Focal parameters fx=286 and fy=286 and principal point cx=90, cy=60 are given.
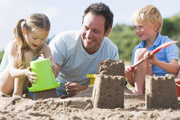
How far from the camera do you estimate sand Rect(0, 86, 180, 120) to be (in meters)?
2.14

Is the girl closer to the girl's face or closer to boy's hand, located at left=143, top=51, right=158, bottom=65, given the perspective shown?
the girl's face

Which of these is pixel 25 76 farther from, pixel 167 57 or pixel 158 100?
pixel 167 57

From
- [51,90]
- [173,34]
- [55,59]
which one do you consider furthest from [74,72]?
[173,34]

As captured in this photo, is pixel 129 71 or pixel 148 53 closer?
pixel 148 53

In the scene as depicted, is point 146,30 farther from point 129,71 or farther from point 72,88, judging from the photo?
point 72,88

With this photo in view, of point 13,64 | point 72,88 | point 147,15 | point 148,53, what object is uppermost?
point 147,15

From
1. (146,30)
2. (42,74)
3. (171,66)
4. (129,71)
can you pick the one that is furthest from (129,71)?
(42,74)

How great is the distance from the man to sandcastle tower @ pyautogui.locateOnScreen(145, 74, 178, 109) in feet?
3.72

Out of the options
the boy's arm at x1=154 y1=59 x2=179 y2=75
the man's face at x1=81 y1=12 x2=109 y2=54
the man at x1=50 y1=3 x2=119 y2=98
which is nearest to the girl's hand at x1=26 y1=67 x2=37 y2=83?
the man at x1=50 y1=3 x2=119 y2=98

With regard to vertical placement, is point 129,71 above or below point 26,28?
below

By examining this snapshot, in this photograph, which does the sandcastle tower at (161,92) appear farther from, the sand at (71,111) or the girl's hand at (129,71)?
the girl's hand at (129,71)

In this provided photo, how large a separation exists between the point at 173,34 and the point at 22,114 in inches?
848

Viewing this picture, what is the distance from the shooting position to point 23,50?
10.5 ft

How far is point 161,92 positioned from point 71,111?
81cm
